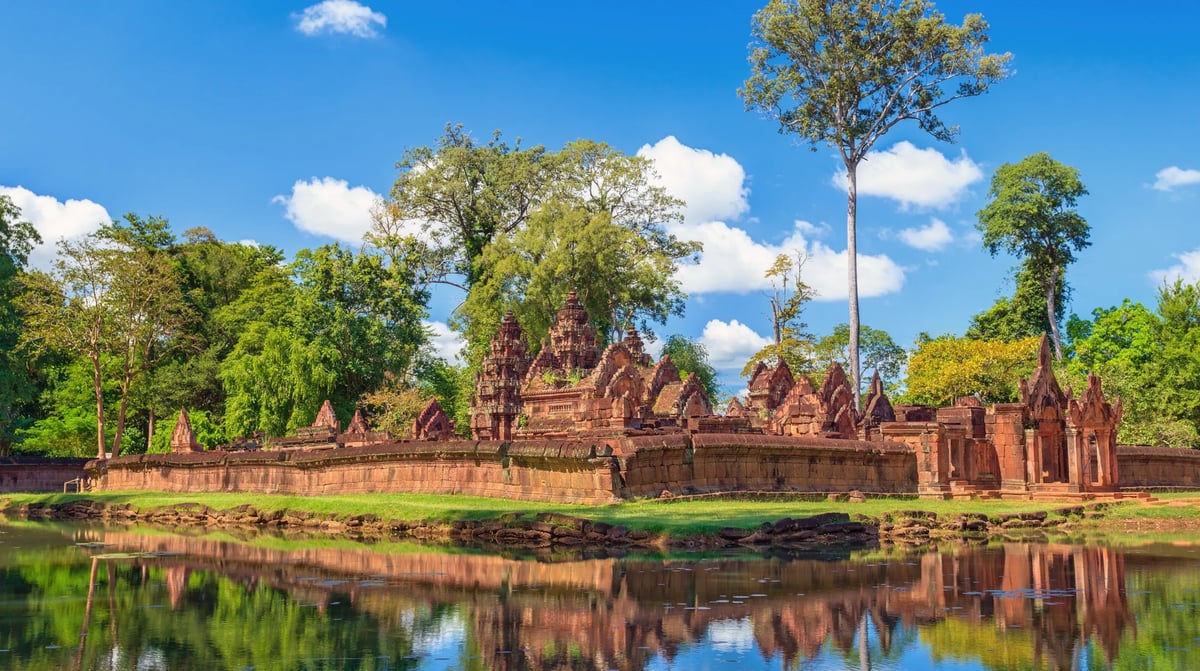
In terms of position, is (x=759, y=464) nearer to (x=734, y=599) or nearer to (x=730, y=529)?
(x=730, y=529)

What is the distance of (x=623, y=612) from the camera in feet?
Result: 36.8

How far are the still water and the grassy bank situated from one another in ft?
9.15

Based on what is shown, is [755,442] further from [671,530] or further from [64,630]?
[64,630]

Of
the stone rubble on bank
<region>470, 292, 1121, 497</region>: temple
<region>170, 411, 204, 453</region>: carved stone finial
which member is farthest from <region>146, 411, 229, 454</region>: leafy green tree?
the stone rubble on bank

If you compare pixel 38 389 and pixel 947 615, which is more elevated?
pixel 38 389

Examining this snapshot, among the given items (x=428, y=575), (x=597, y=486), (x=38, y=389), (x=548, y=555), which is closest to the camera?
(x=428, y=575)

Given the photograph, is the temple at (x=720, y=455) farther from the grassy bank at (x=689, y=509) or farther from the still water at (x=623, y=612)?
the still water at (x=623, y=612)

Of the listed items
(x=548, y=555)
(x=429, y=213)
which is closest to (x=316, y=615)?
(x=548, y=555)

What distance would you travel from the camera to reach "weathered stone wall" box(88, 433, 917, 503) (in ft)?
74.4

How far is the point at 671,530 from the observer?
17797mm

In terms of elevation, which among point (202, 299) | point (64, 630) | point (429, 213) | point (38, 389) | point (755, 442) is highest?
point (429, 213)

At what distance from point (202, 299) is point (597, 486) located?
45.8 m

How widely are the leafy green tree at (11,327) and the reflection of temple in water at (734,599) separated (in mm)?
37349

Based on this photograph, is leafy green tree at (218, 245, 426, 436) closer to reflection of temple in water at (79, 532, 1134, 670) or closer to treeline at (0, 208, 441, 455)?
treeline at (0, 208, 441, 455)
